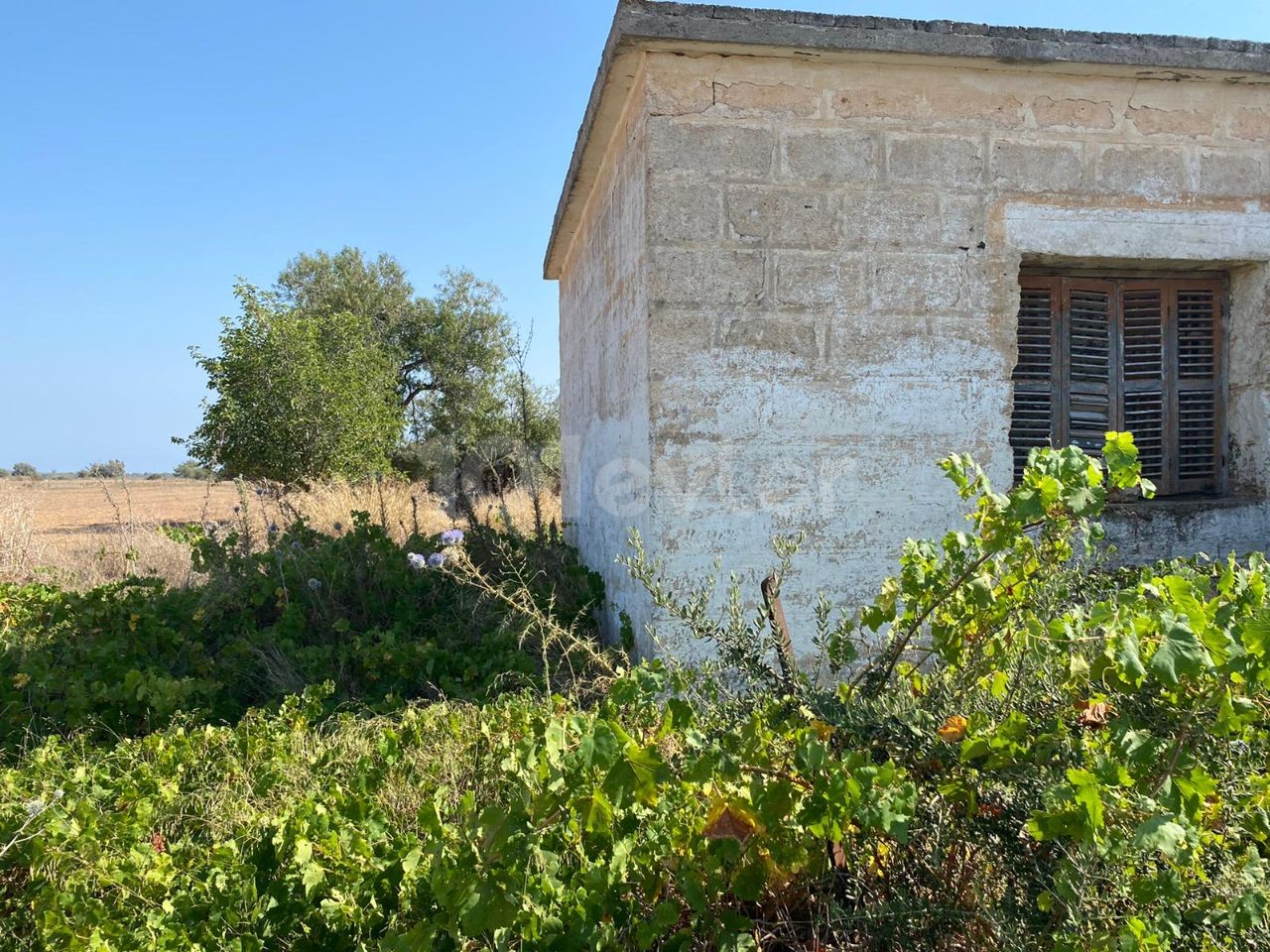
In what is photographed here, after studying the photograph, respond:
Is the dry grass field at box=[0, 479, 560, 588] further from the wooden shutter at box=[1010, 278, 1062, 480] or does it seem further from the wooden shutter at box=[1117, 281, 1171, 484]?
the wooden shutter at box=[1117, 281, 1171, 484]

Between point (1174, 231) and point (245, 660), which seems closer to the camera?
point (1174, 231)

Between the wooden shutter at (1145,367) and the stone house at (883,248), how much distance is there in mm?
222

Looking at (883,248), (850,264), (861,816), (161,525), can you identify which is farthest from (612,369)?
(161,525)

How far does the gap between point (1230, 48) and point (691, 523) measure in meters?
3.24

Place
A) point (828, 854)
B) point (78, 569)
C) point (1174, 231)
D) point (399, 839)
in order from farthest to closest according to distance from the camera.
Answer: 1. point (78, 569)
2. point (1174, 231)
3. point (399, 839)
4. point (828, 854)

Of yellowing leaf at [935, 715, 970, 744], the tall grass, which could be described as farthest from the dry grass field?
yellowing leaf at [935, 715, 970, 744]

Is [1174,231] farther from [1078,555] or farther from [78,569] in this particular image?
[78,569]

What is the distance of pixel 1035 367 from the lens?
14.2ft

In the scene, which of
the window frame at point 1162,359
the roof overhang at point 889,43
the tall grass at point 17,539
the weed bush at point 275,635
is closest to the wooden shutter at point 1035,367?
the window frame at point 1162,359

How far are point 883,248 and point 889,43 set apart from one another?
84cm

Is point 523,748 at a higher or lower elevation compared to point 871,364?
lower

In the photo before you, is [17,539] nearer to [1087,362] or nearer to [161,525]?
[161,525]

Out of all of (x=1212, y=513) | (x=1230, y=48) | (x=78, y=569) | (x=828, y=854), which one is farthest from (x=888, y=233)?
(x=78, y=569)

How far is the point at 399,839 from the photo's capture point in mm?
2396
